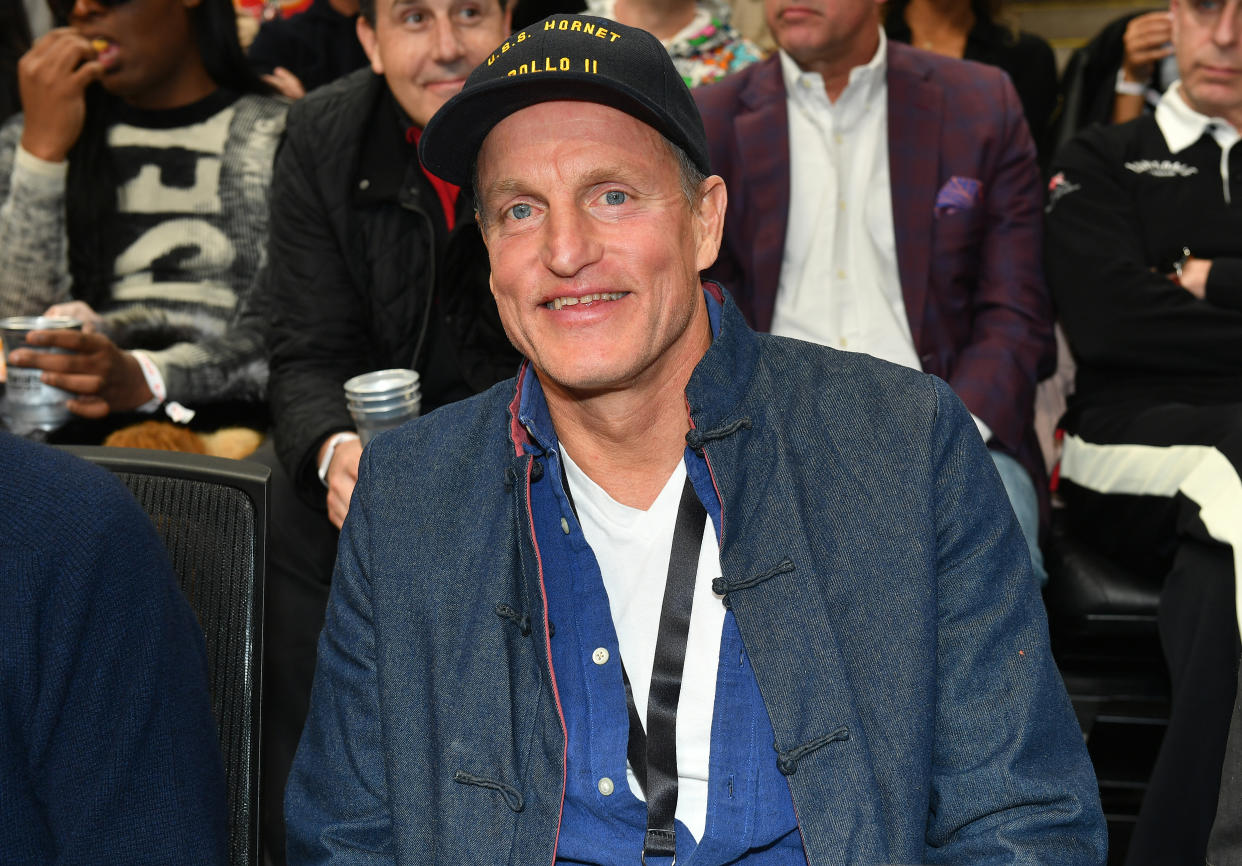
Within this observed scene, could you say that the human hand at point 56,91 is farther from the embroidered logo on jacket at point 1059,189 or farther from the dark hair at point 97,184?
the embroidered logo on jacket at point 1059,189

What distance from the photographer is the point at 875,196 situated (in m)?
3.07

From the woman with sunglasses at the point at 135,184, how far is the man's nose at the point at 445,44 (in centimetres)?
85

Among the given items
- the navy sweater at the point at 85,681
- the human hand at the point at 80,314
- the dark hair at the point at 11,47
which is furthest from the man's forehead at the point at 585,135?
the dark hair at the point at 11,47

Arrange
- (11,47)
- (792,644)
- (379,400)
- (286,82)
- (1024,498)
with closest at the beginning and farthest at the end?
(792,644)
(379,400)
(1024,498)
(286,82)
(11,47)

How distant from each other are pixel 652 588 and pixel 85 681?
2.22 feet

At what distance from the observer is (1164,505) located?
8.84 feet

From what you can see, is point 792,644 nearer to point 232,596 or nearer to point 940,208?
point 232,596

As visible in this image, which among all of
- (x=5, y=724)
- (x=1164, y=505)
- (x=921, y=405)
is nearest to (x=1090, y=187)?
(x=1164, y=505)

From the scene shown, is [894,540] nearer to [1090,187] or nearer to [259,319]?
[1090,187]

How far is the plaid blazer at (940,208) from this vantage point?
300 cm

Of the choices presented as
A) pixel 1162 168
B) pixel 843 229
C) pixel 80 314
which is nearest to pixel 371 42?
pixel 80 314

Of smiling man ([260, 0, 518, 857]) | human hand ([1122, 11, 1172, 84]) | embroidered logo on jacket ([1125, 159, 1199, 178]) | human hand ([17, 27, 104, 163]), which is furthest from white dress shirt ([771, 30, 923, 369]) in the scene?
human hand ([17, 27, 104, 163])

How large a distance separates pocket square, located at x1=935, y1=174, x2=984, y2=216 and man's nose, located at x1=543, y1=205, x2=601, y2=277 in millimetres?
1604

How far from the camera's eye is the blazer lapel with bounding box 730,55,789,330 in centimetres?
302
